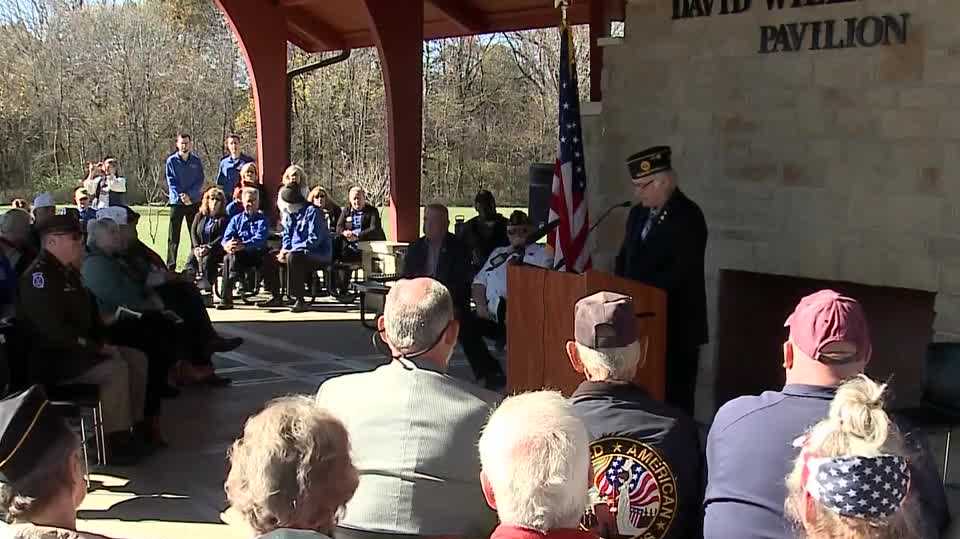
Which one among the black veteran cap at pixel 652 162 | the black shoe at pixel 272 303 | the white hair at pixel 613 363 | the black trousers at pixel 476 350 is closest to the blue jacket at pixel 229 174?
the black shoe at pixel 272 303

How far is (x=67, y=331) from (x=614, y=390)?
3225 mm

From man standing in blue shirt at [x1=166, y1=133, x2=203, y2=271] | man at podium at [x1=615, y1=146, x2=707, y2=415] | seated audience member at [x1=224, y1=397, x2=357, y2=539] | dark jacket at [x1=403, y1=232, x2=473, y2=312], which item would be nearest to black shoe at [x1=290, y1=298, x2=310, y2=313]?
man standing in blue shirt at [x1=166, y1=133, x2=203, y2=271]

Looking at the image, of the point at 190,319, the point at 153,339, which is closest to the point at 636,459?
the point at 153,339

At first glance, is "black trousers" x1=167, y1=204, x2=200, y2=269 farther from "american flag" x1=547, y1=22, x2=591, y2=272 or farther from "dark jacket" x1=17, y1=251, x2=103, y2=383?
"dark jacket" x1=17, y1=251, x2=103, y2=383

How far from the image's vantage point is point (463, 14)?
523 inches

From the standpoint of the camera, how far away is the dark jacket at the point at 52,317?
524 centimetres

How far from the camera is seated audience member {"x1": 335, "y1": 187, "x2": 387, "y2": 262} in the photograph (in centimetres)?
1210

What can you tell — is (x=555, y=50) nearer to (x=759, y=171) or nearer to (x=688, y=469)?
(x=759, y=171)

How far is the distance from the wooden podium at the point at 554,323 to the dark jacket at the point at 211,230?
20.2ft

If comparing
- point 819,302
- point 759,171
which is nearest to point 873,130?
point 759,171

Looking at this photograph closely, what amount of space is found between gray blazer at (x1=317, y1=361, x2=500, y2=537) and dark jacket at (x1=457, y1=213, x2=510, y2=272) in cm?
724

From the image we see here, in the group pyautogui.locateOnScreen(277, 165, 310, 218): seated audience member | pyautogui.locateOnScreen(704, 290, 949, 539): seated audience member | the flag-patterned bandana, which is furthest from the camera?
pyautogui.locateOnScreen(277, 165, 310, 218): seated audience member

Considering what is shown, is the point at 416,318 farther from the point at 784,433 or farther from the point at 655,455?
the point at 784,433

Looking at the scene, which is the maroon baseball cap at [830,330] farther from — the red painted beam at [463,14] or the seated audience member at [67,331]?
the red painted beam at [463,14]
